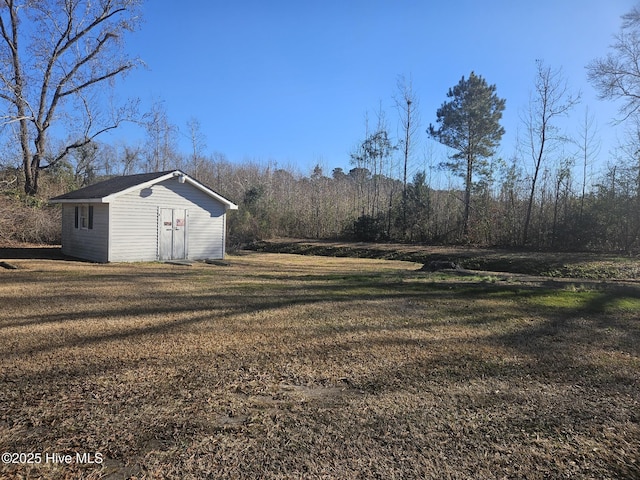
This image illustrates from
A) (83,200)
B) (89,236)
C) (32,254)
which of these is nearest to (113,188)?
(83,200)

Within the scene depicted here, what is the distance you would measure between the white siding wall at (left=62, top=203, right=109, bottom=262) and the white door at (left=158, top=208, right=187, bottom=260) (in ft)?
5.89

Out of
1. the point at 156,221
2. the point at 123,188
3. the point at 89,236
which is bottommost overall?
the point at 89,236

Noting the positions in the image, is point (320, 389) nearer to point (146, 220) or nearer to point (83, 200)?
point (146, 220)

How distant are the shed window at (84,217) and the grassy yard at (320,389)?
28.1 ft

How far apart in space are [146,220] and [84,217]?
2.43 metres

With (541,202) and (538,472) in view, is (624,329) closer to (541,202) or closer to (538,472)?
(538,472)

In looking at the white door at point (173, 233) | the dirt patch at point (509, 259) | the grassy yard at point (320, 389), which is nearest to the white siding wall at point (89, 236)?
the white door at point (173, 233)

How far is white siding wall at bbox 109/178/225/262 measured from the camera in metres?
14.0

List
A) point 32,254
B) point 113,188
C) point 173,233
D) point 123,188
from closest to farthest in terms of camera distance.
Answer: point 123,188 < point 113,188 < point 173,233 < point 32,254

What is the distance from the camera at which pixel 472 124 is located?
25641 millimetres

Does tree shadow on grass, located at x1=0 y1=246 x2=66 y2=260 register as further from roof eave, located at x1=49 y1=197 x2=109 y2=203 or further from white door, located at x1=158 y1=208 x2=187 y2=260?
white door, located at x1=158 y1=208 x2=187 y2=260

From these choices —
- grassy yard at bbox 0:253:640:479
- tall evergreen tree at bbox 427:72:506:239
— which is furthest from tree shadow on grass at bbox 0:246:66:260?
tall evergreen tree at bbox 427:72:506:239

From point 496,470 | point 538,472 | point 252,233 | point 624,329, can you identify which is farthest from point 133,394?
point 252,233

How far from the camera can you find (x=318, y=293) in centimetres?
824
